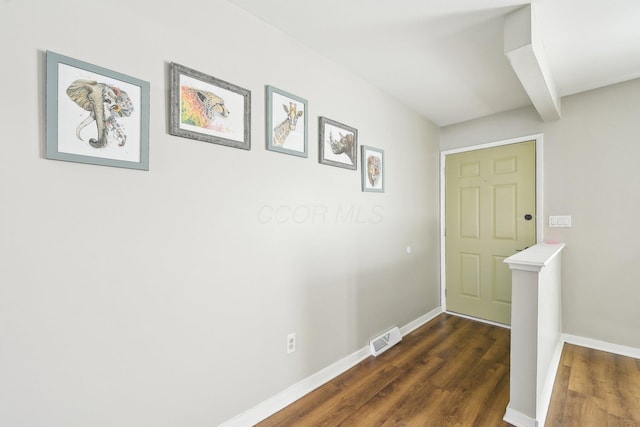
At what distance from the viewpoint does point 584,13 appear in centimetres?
158

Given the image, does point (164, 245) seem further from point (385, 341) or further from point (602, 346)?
point (602, 346)

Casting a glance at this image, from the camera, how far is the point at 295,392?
1819mm

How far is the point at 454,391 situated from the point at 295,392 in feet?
3.51

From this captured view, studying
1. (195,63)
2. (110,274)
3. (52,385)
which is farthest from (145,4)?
(52,385)

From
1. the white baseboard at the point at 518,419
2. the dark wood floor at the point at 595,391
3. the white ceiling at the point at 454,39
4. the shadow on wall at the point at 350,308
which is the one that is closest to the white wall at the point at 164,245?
the shadow on wall at the point at 350,308

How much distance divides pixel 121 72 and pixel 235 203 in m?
0.74

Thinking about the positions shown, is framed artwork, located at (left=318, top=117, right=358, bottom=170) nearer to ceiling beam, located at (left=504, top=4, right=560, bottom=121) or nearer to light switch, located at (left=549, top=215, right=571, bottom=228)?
ceiling beam, located at (left=504, top=4, right=560, bottom=121)

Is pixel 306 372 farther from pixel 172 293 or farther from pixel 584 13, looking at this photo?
pixel 584 13

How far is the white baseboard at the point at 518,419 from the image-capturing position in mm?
1541

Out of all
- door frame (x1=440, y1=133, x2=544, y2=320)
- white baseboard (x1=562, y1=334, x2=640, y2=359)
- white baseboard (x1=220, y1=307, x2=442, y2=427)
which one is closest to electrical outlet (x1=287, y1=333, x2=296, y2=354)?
white baseboard (x1=220, y1=307, x2=442, y2=427)

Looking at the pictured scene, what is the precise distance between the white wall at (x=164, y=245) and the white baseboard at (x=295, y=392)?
0.04 meters

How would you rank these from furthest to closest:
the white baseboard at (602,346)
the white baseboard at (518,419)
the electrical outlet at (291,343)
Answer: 1. the white baseboard at (602,346)
2. the electrical outlet at (291,343)
3. the white baseboard at (518,419)

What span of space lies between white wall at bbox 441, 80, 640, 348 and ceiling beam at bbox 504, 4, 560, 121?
85cm

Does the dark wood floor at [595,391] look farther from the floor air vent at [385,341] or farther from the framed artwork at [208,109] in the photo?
the framed artwork at [208,109]
